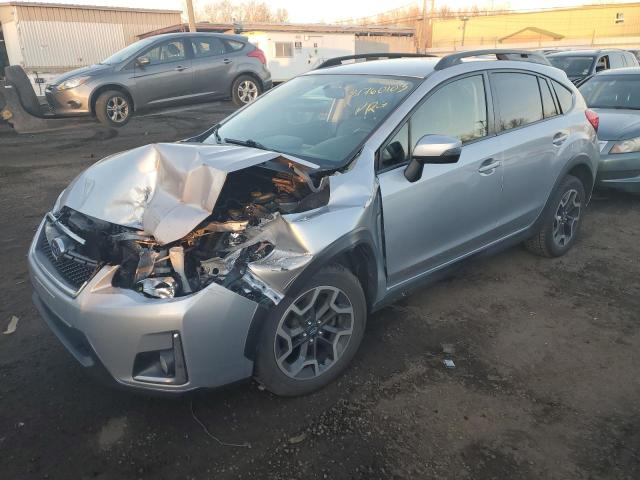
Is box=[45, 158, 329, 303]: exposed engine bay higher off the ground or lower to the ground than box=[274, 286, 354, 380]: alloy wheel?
higher

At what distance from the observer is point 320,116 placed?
353cm

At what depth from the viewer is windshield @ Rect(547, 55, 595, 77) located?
1105cm

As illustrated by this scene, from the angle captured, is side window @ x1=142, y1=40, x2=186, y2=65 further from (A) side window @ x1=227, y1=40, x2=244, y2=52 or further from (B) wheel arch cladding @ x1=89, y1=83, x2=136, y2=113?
(A) side window @ x1=227, y1=40, x2=244, y2=52

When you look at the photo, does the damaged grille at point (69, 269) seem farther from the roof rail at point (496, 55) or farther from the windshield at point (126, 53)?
the windshield at point (126, 53)

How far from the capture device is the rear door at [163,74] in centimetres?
974

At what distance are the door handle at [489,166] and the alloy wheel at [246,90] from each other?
8161 mm

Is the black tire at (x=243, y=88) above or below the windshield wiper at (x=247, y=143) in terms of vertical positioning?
below

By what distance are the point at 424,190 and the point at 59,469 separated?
244 cm

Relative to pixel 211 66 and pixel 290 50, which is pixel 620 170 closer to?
pixel 211 66

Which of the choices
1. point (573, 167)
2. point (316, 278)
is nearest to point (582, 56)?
point (573, 167)

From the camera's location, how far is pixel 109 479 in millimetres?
2217

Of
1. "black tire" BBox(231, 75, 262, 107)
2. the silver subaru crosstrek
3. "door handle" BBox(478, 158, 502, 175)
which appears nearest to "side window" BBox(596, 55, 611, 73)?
"black tire" BBox(231, 75, 262, 107)

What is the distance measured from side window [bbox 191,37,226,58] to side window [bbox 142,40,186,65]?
11.5 inches

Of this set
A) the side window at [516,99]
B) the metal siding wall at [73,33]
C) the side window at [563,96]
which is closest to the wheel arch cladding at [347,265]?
the side window at [516,99]
